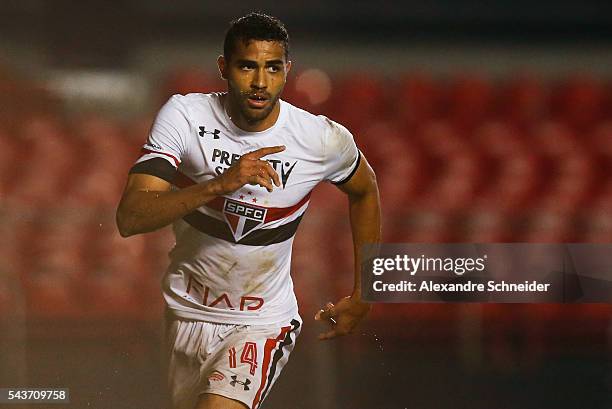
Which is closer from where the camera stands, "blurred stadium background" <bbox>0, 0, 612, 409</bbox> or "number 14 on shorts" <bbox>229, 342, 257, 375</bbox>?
"number 14 on shorts" <bbox>229, 342, 257, 375</bbox>

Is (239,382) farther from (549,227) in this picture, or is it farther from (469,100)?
(469,100)

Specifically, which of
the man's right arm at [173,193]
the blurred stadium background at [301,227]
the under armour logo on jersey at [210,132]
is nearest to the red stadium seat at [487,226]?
the blurred stadium background at [301,227]

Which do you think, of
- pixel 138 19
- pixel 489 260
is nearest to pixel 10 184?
pixel 138 19

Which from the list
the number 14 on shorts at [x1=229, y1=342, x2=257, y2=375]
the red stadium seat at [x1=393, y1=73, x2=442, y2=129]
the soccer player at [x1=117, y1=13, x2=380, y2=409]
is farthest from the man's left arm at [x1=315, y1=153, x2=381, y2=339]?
the red stadium seat at [x1=393, y1=73, x2=442, y2=129]

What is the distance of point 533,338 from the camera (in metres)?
3.30

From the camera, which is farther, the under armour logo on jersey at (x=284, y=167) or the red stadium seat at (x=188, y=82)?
the red stadium seat at (x=188, y=82)

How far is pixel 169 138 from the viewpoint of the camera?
2.15 metres

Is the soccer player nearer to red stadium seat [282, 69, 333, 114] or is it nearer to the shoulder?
the shoulder

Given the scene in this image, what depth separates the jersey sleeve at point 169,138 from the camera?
6.91 feet

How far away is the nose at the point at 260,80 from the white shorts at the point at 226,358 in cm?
61

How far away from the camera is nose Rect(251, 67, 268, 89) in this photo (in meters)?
2.18

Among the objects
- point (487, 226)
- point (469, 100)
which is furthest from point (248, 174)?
point (469, 100)

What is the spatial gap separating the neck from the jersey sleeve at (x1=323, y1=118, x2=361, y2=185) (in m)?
0.17

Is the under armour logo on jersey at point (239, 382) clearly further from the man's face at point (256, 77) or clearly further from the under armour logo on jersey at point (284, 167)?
the man's face at point (256, 77)
